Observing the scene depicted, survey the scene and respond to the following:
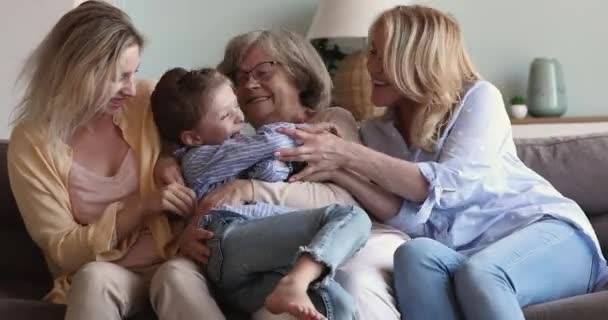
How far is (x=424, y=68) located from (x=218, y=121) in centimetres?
47

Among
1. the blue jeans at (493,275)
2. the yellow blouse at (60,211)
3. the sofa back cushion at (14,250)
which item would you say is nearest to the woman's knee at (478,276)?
the blue jeans at (493,275)

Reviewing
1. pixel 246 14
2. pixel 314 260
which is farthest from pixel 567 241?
pixel 246 14

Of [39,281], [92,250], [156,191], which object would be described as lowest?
[39,281]

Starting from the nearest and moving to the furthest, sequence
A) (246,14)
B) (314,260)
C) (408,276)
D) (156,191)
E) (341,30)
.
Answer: (314,260)
(408,276)
(156,191)
(341,30)
(246,14)

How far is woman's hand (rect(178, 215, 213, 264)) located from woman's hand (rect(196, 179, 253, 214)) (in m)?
→ 0.04

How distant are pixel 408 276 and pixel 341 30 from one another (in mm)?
1611

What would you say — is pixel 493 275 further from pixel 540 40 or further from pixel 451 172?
pixel 540 40

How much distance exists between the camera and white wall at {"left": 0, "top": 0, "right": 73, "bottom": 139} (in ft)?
10.3

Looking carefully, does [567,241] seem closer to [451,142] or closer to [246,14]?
[451,142]

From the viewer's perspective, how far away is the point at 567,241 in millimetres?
1846

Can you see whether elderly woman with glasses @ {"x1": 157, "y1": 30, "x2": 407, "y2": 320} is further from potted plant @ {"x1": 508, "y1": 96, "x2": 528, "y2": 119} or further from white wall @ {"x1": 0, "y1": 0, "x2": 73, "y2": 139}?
potted plant @ {"x1": 508, "y1": 96, "x2": 528, "y2": 119}

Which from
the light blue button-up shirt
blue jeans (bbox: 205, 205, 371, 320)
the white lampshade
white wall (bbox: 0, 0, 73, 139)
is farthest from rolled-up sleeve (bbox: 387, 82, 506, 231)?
white wall (bbox: 0, 0, 73, 139)

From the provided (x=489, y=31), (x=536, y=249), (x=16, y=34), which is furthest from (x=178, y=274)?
(x=489, y=31)

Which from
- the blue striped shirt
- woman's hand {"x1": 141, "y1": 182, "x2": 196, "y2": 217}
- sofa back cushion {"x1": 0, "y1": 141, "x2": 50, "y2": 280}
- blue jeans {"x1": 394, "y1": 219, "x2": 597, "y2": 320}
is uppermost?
the blue striped shirt
